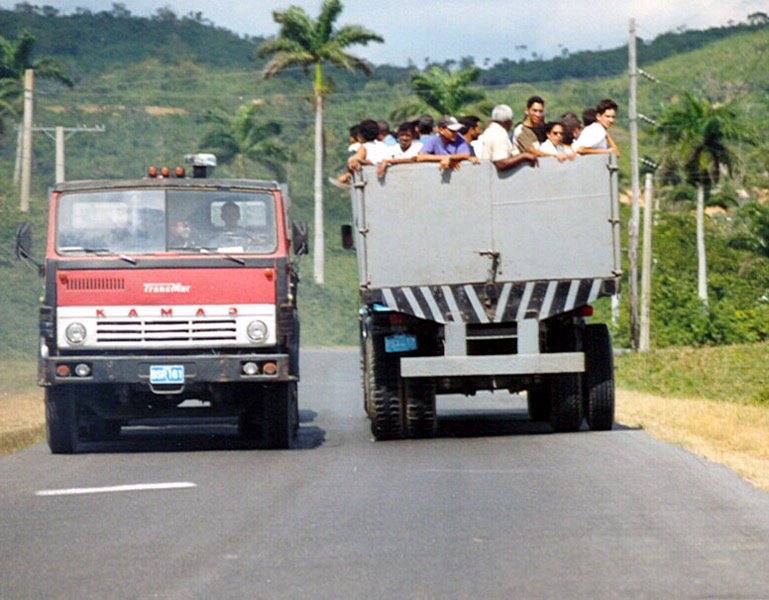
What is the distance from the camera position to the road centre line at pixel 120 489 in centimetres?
1248

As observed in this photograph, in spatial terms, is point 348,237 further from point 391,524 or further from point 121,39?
point 121,39

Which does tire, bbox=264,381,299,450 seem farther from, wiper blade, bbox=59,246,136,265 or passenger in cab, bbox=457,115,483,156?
passenger in cab, bbox=457,115,483,156

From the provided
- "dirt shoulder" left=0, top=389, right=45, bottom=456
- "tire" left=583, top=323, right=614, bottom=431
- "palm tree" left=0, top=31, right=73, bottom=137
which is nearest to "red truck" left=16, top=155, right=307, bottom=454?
"dirt shoulder" left=0, top=389, right=45, bottom=456

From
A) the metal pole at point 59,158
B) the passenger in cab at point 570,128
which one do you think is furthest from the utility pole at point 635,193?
the passenger in cab at point 570,128

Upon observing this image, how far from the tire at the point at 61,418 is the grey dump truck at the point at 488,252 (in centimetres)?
304

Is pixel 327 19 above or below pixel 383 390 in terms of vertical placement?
above

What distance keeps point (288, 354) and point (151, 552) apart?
22.6 feet

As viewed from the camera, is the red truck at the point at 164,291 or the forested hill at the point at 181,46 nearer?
the red truck at the point at 164,291

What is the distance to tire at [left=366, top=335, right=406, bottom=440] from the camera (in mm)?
17031

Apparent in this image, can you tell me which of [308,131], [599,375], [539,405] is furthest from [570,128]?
[308,131]

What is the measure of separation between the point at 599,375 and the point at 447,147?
2.93m

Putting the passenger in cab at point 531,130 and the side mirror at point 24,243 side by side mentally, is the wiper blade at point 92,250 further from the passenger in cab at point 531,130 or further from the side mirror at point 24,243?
the passenger in cab at point 531,130

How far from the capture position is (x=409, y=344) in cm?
1708

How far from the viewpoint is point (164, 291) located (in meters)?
15.7
